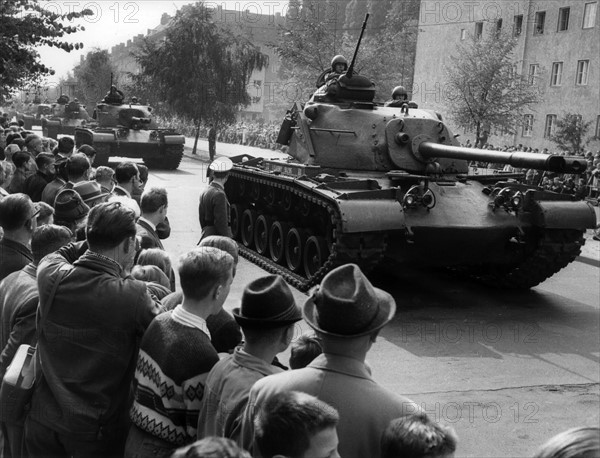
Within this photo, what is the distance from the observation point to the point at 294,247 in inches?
477

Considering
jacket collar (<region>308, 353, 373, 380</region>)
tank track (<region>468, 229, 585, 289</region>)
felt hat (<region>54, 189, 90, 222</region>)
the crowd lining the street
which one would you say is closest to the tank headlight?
tank track (<region>468, 229, 585, 289</region>)

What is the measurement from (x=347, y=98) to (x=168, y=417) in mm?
9562

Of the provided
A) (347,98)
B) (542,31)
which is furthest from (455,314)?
(542,31)

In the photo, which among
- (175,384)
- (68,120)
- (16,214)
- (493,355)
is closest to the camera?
(175,384)

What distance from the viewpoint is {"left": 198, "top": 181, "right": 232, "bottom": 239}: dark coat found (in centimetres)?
908

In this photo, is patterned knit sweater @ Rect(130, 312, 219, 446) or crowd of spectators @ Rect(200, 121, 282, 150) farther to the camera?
crowd of spectators @ Rect(200, 121, 282, 150)

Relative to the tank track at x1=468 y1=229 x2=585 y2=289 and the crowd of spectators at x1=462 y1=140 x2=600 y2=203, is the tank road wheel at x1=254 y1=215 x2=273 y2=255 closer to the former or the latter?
the tank track at x1=468 y1=229 x2=585 y2=289

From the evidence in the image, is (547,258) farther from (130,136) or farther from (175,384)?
(130,136)

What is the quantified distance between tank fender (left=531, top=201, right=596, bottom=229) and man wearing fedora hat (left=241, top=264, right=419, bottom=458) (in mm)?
7358

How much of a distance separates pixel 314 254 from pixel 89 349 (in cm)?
767

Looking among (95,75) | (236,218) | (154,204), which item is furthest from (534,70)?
(154,204)

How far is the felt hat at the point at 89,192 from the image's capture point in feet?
24.8

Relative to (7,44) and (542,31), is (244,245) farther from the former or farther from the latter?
(542,31)

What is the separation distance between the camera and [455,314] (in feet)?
32.8
